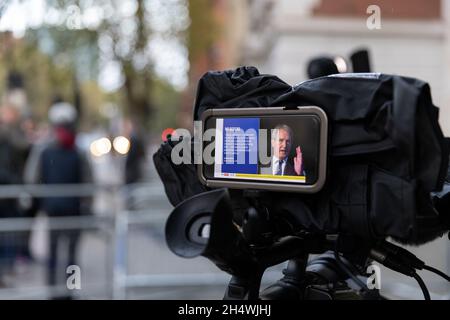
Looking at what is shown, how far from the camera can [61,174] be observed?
5820mm

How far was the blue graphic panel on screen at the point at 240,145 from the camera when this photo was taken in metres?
1.43

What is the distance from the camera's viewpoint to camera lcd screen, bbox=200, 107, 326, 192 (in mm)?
1337

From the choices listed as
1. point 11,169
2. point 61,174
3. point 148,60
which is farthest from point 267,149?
point 148,60

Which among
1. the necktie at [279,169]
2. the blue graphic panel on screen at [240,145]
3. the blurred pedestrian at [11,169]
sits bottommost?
the blurred pedestrian at [11,169]

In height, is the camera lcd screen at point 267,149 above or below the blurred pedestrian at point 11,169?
above

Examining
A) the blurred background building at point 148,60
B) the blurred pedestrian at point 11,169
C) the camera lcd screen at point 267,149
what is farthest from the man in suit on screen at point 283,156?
the blurred pedestrian at point 11,169

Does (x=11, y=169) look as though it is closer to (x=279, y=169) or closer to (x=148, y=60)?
(x=148, y=60)

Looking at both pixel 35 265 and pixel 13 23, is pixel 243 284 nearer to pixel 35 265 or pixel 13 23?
pixel 13 23

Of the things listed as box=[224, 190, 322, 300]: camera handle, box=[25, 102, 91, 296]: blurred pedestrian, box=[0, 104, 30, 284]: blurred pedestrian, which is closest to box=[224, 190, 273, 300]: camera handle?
box=[224, 190, 322, 300]: camera handle

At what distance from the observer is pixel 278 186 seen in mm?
1396

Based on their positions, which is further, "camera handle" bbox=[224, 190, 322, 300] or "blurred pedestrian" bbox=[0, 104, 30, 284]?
"blurred pedestrian" bbox=[0, 104, 30, 284]

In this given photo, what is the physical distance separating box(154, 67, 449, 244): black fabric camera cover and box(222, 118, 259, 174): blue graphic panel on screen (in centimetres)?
6

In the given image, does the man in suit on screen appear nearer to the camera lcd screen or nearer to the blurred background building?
the camera lcd screen

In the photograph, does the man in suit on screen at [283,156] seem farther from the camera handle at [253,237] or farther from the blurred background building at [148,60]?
the blurred background building at [148,60]
